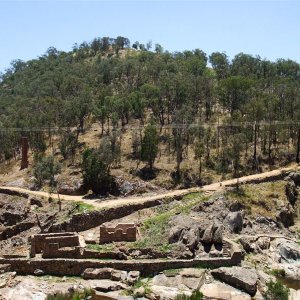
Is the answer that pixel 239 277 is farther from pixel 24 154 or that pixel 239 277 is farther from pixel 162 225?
pixel 24 154

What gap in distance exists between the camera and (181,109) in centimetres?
9781

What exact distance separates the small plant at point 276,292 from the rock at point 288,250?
11112 mm

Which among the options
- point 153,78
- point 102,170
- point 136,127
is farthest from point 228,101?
point 102,170

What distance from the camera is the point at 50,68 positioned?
183375 mm

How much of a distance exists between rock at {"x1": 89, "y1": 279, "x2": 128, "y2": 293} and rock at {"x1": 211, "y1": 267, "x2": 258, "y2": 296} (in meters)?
8.95

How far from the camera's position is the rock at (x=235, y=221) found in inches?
2420

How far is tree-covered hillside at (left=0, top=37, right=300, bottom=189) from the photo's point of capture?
8962 centimetres

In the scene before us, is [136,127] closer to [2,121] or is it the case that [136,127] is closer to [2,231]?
[2,121]

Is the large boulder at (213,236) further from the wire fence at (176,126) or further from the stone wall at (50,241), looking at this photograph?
the wire fence at (176,126)

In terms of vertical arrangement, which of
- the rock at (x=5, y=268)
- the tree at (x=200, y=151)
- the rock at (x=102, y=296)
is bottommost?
the rock at (x=102, y=296)

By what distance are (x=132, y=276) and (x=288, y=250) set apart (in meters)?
18.9

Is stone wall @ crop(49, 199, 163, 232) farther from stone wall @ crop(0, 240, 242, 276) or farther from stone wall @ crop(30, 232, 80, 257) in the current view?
stone wall @ crop(0, 240, 242, 276)

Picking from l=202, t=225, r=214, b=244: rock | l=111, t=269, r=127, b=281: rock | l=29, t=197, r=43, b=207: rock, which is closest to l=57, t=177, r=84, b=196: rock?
l=29, t=197, r=43, b=207: rock

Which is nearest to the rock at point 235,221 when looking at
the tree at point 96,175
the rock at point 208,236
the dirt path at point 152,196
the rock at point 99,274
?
the rock at point 208,236
